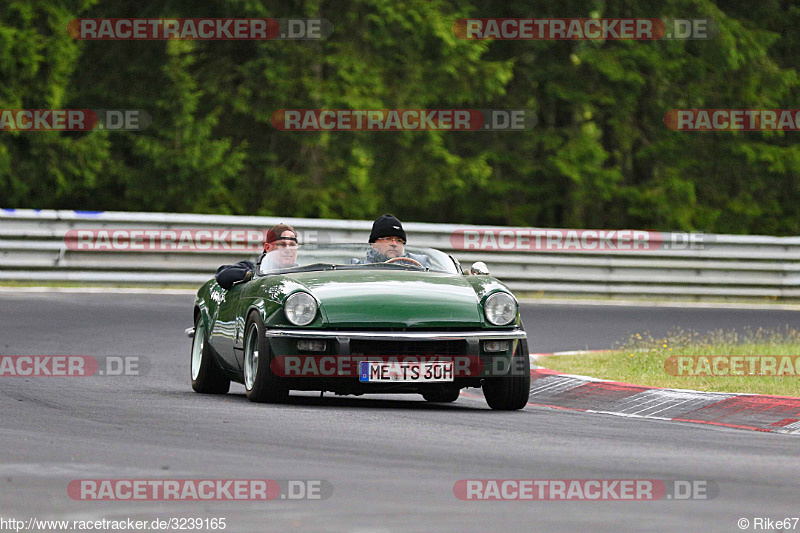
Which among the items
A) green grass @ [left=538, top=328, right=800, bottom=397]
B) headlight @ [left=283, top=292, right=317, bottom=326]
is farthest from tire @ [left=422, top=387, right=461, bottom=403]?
headlight @ [left=283, top=292, right=317, bottom=326]

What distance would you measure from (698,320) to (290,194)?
393 inches

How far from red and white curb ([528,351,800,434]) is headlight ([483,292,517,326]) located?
1.13m

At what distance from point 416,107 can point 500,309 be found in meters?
18.4

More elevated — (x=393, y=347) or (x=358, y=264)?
(x=358, y=264)

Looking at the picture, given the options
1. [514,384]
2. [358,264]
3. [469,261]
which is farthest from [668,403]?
[469,261]

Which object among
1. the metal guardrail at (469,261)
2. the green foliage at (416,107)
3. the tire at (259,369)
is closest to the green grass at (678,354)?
the tire at (259,369)

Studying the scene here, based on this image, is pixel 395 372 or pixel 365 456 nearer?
pixel 365 456

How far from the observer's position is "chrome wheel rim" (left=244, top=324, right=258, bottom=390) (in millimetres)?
10672

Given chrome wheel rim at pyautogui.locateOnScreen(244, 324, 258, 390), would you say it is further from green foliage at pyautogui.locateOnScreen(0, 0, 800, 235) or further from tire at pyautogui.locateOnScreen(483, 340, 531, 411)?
green foliage at pyautogui.locateOnScreen(0, 0, 800, 235)

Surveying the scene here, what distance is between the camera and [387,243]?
458 inches

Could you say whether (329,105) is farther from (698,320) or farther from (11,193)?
(698,320)

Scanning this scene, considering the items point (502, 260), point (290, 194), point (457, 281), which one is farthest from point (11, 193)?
point (457, 281)

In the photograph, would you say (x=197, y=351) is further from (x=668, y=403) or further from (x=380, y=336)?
(x=668, y=403)

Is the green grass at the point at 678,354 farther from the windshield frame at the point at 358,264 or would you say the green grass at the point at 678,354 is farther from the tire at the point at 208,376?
the tire at the point at 208,376
